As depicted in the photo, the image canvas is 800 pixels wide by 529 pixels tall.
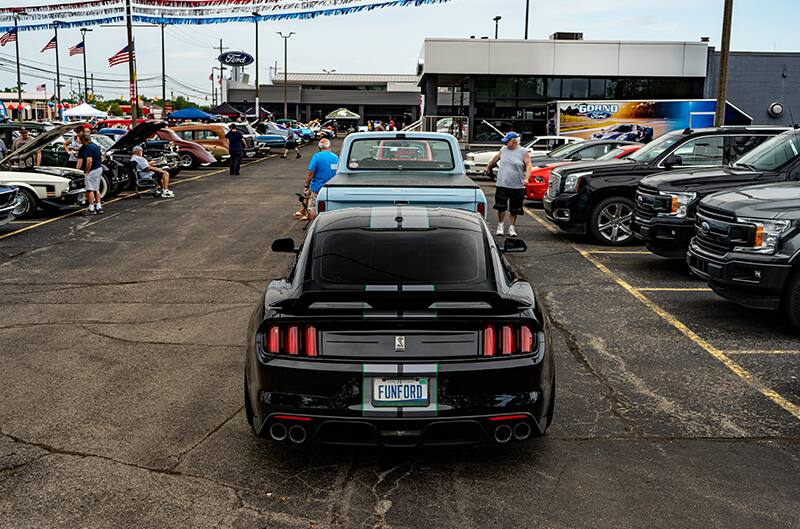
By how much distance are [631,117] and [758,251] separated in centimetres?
2759

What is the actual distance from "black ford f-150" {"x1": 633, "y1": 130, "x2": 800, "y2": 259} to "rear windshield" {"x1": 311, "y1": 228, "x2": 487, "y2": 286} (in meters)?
5.99

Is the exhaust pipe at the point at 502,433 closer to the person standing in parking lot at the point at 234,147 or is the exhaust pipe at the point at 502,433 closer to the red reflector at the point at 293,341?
the red reflector at the point at 293,341

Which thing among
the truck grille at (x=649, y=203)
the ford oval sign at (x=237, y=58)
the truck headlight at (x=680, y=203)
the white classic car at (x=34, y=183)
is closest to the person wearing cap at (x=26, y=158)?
the white classic car at (x=34, y=183)

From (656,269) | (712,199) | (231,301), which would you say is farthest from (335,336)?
(656,269)

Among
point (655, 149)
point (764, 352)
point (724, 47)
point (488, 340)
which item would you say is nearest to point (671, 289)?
point (764, 352)

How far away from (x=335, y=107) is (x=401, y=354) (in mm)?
102749

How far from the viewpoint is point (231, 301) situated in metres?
9.34

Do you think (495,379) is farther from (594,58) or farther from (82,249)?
(594,58)

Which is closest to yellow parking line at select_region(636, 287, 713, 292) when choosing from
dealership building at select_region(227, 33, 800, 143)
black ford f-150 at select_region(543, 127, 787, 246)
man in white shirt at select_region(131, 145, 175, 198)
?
black ford f-150 at select_region(543, 127, 787, 246)

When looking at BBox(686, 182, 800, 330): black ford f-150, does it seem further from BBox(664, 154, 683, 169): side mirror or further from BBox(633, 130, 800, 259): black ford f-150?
BBox(664, 154, 683, 169): side mirror

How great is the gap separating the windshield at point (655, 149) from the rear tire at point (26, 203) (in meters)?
11.7

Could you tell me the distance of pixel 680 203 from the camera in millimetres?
10625

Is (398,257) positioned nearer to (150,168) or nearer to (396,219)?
(396,219)

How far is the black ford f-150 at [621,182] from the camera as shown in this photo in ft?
42.2
